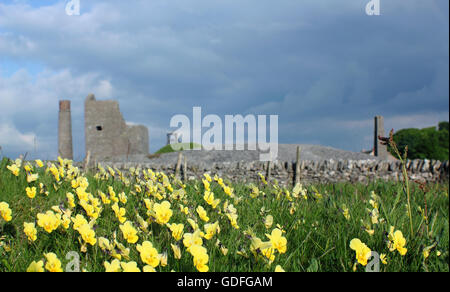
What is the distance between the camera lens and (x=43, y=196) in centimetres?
362

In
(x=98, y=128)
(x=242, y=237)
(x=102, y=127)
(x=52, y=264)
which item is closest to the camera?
(x=52, y=264)

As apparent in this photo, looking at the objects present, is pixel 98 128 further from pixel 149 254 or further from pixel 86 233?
pixel 149 254

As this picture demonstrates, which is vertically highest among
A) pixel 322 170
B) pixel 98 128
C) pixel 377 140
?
pixel 98 128

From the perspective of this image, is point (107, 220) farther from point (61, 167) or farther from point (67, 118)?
point (67, 118)

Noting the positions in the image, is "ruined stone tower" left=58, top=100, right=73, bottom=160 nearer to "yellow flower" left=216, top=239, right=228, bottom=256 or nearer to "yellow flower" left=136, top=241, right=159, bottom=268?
"yellow flower" left=216, top=239, right=228, bottom=256

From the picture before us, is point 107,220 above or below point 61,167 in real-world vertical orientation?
below

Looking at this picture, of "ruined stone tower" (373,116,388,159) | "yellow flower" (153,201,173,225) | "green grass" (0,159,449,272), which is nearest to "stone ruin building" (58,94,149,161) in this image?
"ruined stone tower" (373,116,388,159)

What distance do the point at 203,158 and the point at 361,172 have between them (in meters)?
7.30

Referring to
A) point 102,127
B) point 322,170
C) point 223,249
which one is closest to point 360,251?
point 223,249

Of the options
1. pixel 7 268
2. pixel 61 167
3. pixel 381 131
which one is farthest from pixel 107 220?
pixel 381 131

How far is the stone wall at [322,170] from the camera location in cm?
1107

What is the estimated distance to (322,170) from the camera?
11.7 m

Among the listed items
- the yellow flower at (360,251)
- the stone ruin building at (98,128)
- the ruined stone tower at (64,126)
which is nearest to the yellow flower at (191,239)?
the yellow flower at (360,251)

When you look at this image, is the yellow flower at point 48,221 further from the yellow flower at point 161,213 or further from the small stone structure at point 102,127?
the small stone structure at point 102,127
